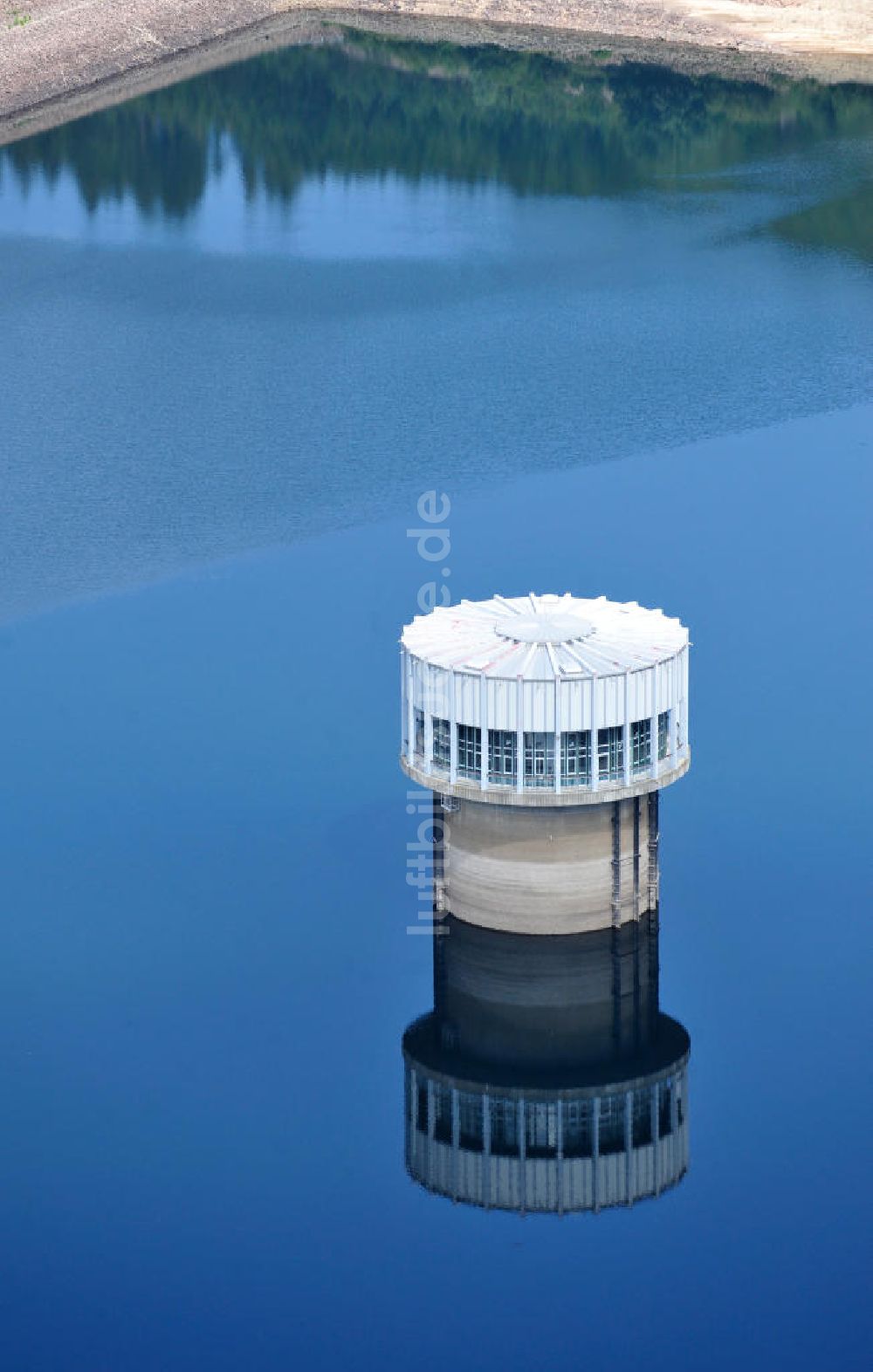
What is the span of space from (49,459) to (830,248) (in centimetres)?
4588

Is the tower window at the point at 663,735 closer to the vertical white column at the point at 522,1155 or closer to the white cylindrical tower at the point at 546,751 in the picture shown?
the white cylindrical tower at the point at 546,751

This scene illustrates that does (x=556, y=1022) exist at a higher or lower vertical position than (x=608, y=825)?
lower

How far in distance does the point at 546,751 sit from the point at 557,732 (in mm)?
676

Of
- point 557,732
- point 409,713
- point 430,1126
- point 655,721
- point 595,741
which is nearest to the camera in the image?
point 430,1126

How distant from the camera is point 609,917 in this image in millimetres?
68250

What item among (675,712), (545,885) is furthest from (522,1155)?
(675,712)

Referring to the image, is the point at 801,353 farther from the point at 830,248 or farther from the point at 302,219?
the point at 302,219

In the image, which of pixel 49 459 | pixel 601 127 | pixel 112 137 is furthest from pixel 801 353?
pixel 112 137

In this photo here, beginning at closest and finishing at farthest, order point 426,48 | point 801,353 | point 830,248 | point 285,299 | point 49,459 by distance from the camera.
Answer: point 49,459, point 801,353, point 285,299, point 830,248, point 426,48

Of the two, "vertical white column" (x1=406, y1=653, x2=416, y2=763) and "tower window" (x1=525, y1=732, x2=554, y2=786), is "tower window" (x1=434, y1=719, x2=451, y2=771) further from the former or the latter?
"tower window" (x1=525, y1=732, x2=554, y2=786)

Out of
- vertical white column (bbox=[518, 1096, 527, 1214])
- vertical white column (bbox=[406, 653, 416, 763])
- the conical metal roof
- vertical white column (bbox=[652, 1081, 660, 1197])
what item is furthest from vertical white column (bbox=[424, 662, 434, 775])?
vertical white column (bbox=[652, 1081, 660, 1197])

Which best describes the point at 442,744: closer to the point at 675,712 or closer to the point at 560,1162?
the point at 675,712

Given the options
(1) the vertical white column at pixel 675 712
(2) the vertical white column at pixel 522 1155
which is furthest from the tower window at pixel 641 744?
(2) the vertical white column at pixel 522 1155

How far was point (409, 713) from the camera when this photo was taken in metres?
67.6
